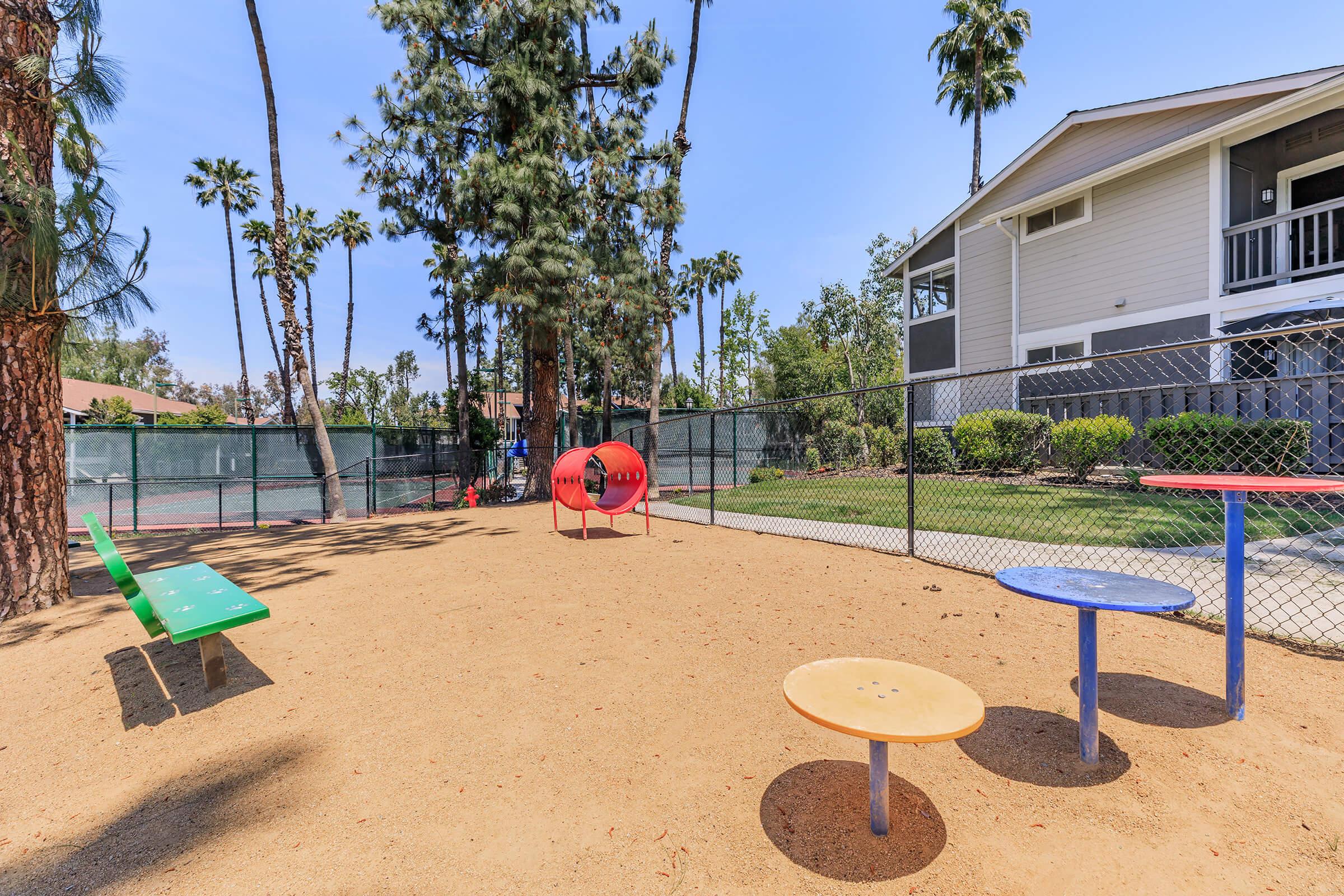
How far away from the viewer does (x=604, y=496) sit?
409 inches

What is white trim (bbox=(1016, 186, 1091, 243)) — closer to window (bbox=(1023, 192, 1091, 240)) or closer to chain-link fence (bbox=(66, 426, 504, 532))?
window (bbox=(1023, 192, 1091, 240))

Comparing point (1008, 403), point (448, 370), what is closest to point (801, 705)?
point (1008, 403)

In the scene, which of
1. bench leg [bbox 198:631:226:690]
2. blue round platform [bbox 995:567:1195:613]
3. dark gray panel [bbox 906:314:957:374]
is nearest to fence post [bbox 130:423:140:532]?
bench leg [bbox 198:631:226:690]

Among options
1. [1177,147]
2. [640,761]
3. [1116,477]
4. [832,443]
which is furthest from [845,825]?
[832,443]

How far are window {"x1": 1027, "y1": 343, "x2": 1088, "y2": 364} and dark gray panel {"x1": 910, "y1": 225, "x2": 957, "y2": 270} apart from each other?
3838 millimetres

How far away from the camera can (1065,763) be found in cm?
239

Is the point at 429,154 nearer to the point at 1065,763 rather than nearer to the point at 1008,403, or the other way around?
the point at 1008,403

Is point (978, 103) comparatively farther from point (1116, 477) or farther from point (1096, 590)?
point (1096, 590)

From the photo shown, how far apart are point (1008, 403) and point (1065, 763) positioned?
40.9ft

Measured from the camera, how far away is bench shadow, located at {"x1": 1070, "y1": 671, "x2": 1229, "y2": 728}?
8.76 feet

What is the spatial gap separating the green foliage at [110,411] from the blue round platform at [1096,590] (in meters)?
40.1

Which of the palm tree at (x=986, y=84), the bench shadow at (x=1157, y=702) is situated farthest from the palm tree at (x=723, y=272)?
the bench shadow at (x=1157, y=702)

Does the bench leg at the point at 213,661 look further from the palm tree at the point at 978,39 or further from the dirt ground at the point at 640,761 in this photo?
the palm tree at the point at 978,39

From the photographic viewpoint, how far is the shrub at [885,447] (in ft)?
50.2
